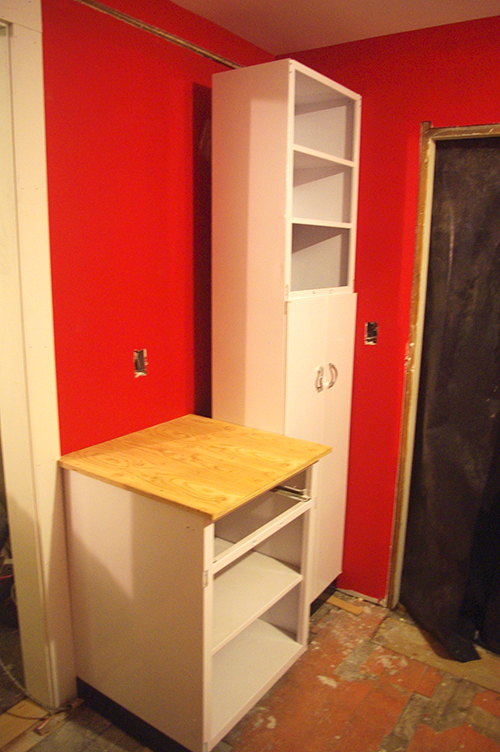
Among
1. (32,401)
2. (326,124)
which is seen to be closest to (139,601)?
(32,401)

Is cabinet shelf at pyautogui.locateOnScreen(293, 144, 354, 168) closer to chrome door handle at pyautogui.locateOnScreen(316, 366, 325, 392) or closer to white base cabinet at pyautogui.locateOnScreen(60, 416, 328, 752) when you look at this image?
chrome door handle at pyautogui.locateOnScreen(316, 366, 325, 392)

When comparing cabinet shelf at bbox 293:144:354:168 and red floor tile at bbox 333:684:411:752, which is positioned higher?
cabinet shelf at bbox 293:144:354:168

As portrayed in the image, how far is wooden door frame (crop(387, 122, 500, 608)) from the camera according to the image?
229 centimetres

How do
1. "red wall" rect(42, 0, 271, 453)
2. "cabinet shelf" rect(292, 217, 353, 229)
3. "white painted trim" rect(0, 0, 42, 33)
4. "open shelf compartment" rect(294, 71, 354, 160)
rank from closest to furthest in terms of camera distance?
"white painted trim" rect(0, 0, 42, 33) < "red wall" rect(42, 0, 271, 453) < "cabinet shelf" rect(292, 217, 353, 229) < "open shelf compartment" rect(294, 71, 354, 160)

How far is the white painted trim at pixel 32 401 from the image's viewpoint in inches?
65.9

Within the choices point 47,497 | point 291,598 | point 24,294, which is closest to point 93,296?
point 24,294

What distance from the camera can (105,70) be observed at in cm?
191

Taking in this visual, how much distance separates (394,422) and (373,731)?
1192mm

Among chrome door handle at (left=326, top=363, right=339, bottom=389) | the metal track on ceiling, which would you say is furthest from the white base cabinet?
the metal track on ceiling

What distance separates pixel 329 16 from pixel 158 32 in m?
0.65

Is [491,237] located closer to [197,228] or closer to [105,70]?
[197,228]

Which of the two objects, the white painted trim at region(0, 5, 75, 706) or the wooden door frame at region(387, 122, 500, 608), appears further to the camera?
the wooden door frame at region(387, 122, 500, 608)

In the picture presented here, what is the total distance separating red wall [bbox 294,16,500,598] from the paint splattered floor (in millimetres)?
397

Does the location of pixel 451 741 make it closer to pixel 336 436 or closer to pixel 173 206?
pixel 336 436
